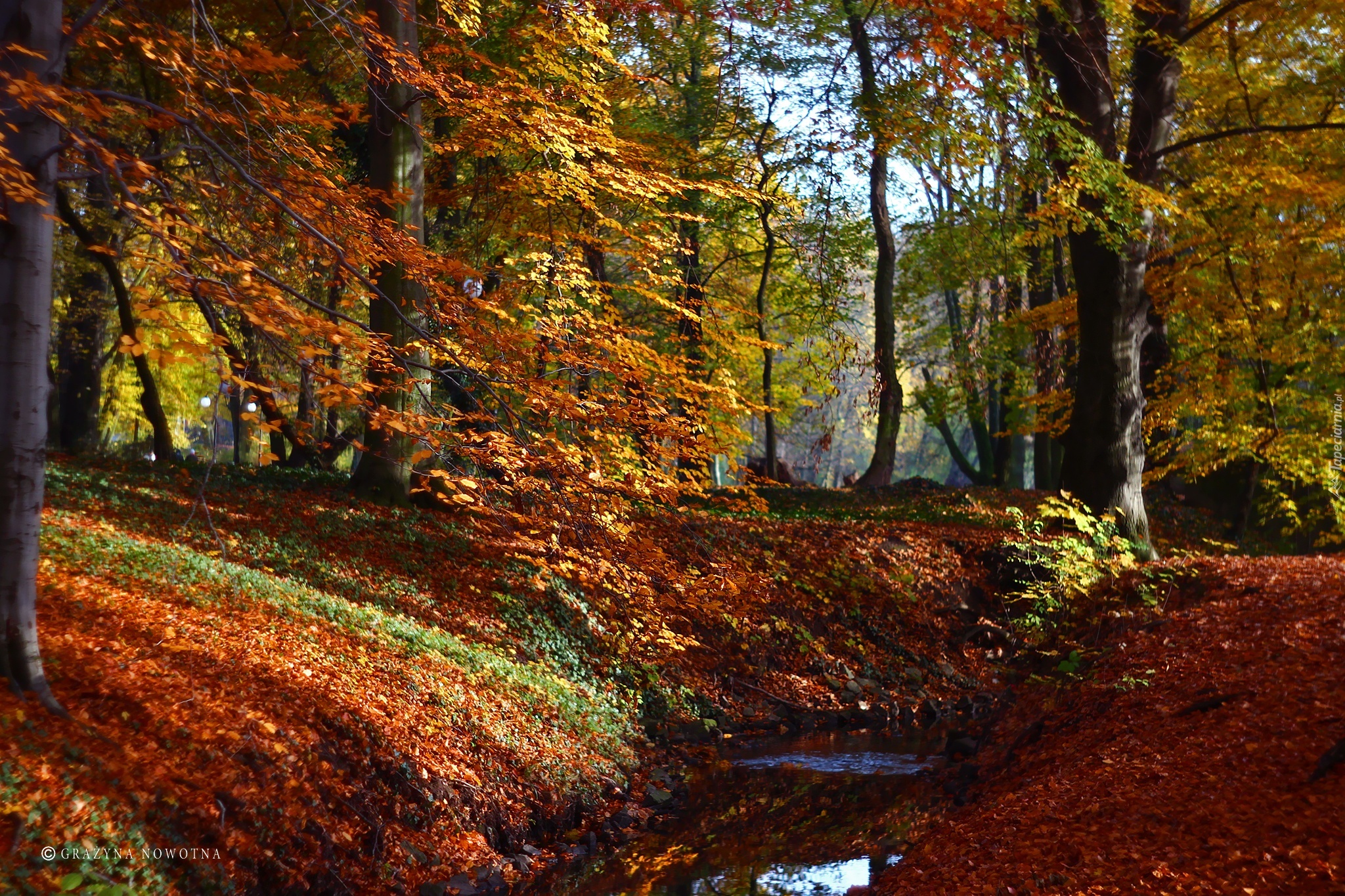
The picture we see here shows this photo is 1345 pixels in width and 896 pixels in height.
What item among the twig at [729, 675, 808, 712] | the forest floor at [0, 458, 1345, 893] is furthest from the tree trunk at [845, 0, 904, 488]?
the twig at [729, 675, 808, 712]

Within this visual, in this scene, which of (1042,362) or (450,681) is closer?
(450,681)

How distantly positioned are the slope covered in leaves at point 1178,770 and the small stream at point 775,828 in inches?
22.8

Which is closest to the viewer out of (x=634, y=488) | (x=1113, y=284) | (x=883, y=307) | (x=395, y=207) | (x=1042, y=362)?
(x=634, y=488)

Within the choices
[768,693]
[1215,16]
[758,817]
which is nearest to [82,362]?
[768,693]

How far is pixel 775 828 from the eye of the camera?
7852 mm

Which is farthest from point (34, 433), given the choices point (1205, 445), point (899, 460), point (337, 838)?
point (899, 460)

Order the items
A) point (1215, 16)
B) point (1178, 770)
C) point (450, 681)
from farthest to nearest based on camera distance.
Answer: point (1215, 16) → point (450, 681) → point (1178, 770)

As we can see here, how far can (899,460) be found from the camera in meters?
64.1

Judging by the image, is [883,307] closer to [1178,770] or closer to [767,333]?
[767,333]

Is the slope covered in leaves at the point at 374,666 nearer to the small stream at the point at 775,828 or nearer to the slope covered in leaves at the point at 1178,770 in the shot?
the small stream at the point at 775,828

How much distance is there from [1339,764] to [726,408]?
6322mm

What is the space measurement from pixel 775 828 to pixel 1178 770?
3.18 metres

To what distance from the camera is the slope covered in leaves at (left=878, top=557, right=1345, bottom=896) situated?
4.76 meters

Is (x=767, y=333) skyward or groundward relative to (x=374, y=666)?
skyward
